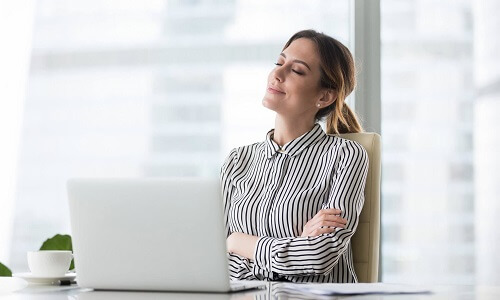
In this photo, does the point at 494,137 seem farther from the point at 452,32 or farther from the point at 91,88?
the point at 91,88

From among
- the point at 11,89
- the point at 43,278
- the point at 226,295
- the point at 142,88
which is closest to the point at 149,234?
the point at 226,295

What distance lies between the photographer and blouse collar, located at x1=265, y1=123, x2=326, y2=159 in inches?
91.0

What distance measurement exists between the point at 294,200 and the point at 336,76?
0.49 meters

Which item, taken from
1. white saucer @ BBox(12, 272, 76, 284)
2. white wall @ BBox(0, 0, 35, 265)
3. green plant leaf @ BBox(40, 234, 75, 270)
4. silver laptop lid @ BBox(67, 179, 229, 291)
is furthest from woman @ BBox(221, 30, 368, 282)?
white wall @ BBox(0, 0, 35, 265)

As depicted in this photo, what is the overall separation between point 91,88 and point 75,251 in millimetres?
2108

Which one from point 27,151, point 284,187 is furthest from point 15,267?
point 284,187

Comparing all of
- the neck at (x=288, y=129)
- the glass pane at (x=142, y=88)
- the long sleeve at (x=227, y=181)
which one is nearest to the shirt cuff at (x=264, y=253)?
the long sleeve at (x=227, y=181)

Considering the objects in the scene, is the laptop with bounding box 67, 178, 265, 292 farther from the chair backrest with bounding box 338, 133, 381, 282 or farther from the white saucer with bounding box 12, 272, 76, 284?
the chair backrest with bounding box 338, 133, 381, 282

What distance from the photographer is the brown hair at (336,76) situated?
2416 millimetres

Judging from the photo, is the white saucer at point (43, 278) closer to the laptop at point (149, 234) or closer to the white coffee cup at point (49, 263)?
the white coffee cup at point (49, 263)

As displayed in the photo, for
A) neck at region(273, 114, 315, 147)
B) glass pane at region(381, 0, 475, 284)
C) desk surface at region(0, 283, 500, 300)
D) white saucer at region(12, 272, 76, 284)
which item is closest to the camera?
desk surface at region(0, 283, 500, 300)

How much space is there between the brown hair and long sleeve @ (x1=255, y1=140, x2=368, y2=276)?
0.28 meters

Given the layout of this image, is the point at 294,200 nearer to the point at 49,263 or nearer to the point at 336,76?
the point at 336,76

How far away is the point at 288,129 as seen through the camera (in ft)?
7.88
